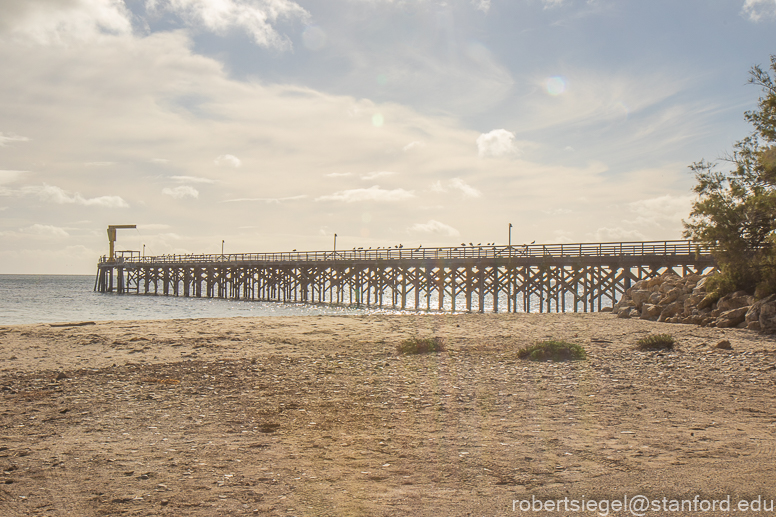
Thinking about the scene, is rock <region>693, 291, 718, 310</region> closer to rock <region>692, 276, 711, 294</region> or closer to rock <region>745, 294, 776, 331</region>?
rock <region>692, 276, 711, 294</region>

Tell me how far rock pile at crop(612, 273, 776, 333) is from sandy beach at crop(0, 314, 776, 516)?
4.34 meters

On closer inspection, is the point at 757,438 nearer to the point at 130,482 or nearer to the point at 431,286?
the point at 130,482

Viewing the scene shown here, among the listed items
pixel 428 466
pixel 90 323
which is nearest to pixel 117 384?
pixel 428 466

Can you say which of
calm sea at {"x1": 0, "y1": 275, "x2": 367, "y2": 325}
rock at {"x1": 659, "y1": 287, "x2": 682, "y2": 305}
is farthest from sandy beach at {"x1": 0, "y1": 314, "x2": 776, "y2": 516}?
calm sea at {"x1": 0, "y1": 275, "x2": 367, "y2": 325}

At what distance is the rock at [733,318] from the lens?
58.6 feet

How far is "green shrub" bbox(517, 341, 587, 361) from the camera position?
39.0 feet

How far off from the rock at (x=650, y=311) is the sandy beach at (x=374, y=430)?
864cm

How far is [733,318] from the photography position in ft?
59.0

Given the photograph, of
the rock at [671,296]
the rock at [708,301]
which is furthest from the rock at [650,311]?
the rock at [708,301]

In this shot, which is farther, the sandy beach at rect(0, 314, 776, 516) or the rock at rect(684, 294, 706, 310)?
the rock at rect(684, 294, 706, 310)

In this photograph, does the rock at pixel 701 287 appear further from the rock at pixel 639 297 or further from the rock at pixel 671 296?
the rock at pixel 639 297

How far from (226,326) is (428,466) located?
15.6 meters

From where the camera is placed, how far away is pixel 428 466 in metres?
5.29

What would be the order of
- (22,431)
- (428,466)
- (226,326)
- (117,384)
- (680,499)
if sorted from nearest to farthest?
(680,499) → (428,466) → (22,431) → (117,384) → (226,326)
